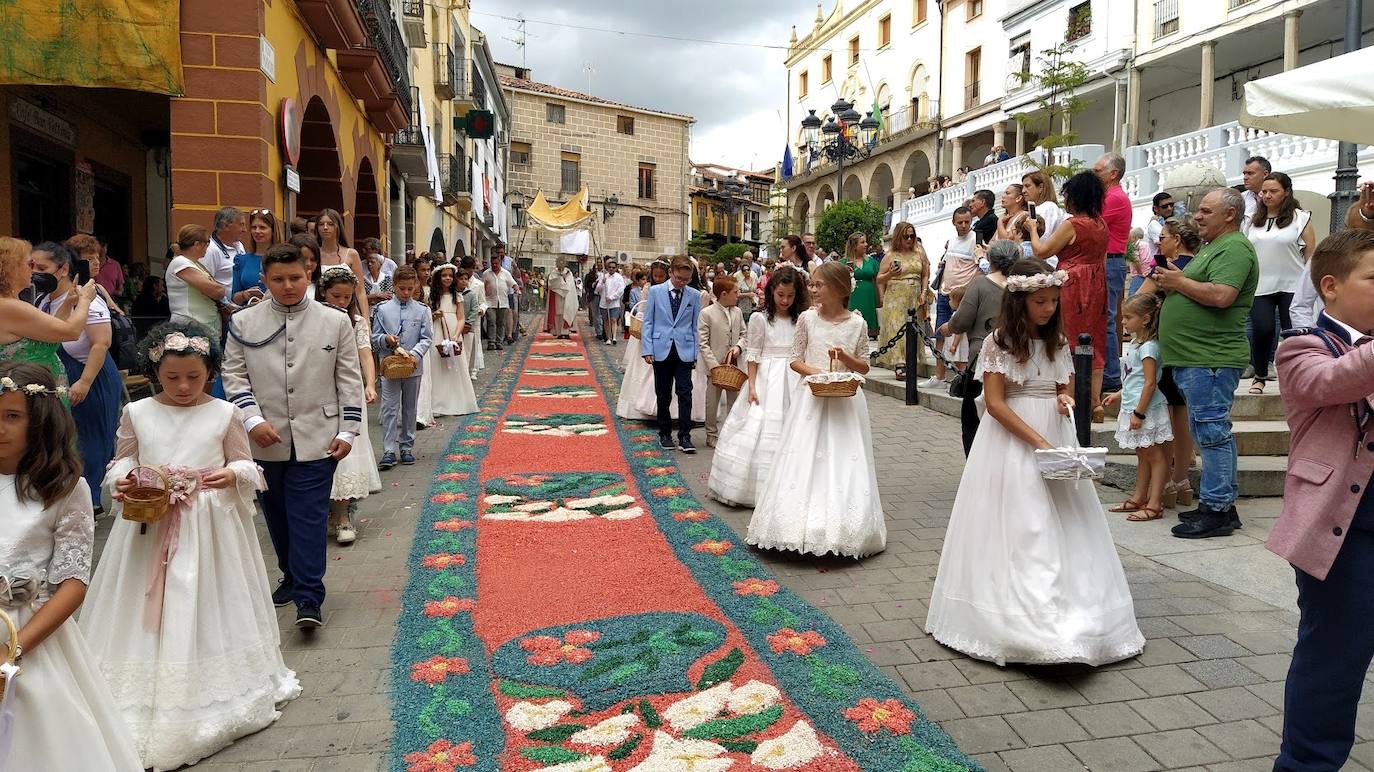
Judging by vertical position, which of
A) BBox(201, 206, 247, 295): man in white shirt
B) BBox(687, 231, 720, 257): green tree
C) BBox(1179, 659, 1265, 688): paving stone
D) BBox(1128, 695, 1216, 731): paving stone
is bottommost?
BBox(1128, 695, 1216, 731): paving stone

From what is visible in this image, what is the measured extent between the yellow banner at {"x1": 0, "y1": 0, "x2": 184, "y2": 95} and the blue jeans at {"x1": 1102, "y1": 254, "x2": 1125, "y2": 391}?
27.6 ft

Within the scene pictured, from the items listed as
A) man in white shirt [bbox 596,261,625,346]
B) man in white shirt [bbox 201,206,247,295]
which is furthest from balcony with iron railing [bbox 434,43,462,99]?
man in white shirt [bbox 201,206,247,295]

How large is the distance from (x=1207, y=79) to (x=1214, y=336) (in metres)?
20.4

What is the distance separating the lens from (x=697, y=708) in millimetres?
3506

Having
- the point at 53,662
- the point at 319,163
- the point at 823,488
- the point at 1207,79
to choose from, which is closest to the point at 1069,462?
the point at 823,488

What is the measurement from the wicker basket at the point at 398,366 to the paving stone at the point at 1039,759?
19.2ft

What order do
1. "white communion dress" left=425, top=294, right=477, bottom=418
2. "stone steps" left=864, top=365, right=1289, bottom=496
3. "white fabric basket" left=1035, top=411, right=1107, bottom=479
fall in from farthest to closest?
"white communion dress" left=425, top=294, right=477, bottom=418
"stone steps" left=864, top=365, right=1289, bottom=496
"white fabric basket" left=1035, top=411, right=1107, bottom=479

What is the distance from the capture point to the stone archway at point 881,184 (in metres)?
41.5

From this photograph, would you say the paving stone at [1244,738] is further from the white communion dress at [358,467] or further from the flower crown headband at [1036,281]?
the white communion dress at [358,467]

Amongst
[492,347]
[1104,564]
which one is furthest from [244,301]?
[492,347]

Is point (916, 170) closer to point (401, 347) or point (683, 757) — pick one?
point (401, 347)

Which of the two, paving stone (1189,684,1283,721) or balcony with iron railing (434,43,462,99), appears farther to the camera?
balcony with iron railing (434,43,462,99)

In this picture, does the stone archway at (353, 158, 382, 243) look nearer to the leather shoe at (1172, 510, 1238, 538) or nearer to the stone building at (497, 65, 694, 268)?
→ the leather shoe at (1172, 510, 1238, 538)

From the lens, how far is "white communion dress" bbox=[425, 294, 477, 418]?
34.9ft
